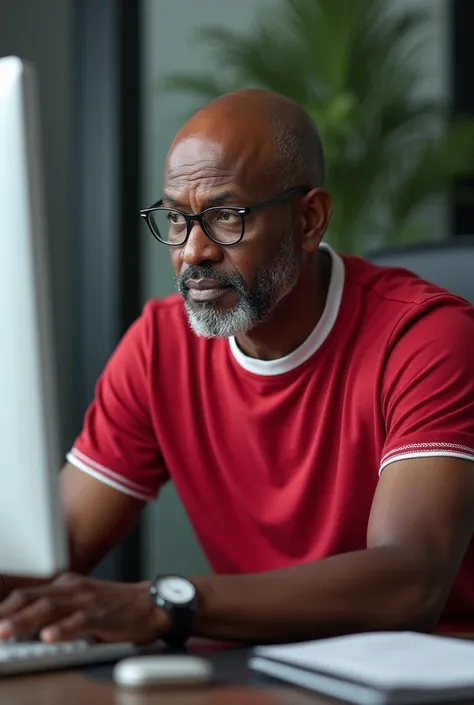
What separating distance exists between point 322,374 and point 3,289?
836 millimetres

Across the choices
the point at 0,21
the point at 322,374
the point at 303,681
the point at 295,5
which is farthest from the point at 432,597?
the point at 295,5

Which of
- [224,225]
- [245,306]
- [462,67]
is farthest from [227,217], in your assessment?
[462,67]

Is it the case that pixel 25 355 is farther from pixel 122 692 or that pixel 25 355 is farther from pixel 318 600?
pixel 318 600

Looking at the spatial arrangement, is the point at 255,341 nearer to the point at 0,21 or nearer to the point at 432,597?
the point at 432,597

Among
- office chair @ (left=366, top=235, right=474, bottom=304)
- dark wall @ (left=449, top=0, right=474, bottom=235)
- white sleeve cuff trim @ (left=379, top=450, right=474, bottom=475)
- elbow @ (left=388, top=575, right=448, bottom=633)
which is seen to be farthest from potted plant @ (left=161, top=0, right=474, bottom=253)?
elbow @ (left=388, top=575, right=448, bottom=633)

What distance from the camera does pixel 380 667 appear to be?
2.65 feet

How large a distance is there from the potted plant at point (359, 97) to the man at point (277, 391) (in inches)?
62.4

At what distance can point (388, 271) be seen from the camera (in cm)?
159

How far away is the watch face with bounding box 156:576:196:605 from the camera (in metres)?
1.03

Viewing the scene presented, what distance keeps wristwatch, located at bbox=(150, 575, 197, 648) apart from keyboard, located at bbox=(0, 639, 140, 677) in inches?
2.4

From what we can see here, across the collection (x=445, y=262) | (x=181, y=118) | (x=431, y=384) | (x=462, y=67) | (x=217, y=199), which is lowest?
(x=431, y=384)

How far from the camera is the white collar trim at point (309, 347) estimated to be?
60.3 inches

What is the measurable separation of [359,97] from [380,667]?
271 centimetres

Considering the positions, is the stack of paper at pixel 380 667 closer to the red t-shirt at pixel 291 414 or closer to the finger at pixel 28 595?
the finger at pixel 28 595
